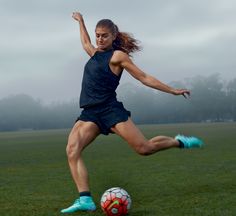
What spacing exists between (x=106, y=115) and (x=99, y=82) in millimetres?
463

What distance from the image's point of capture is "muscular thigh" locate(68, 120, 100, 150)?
23.8 feet

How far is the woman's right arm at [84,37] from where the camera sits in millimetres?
7957

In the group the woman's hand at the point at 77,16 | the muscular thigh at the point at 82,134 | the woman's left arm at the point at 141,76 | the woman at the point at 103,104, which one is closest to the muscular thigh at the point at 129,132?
the woman at the point at 103,104

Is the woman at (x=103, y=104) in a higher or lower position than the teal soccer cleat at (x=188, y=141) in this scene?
higher

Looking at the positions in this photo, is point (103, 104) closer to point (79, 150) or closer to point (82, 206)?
point (79, 150)

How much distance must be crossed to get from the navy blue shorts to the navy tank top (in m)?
0.08

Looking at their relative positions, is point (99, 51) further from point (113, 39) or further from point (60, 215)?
point (60, 215)

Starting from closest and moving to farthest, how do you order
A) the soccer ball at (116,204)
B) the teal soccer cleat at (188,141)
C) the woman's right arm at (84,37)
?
the soccer ball at (116,204) < the woman's right arm at (84,37) < the teal soccer cleat at (188,141)

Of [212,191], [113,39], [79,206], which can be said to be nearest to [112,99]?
[113,39]

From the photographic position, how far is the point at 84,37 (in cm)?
821

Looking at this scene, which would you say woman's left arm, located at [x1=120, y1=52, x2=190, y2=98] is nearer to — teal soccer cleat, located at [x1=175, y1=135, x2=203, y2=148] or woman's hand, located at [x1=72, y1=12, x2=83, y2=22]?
teal soccer cleat, located at [x1=175, y1=135, x2=203, y2=148]

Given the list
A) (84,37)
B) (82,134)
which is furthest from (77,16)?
(82,134)

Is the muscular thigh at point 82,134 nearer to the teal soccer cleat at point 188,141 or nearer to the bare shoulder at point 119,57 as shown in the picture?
the bare shoulder at point 119,57

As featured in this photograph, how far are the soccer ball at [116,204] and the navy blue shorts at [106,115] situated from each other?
1012 millimetres
